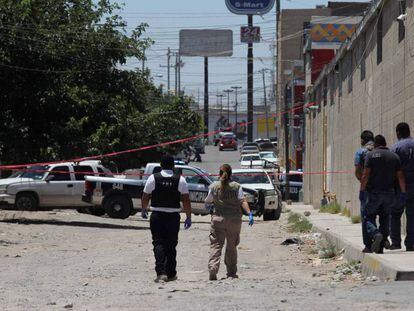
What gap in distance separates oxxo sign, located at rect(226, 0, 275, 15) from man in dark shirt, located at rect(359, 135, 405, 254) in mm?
69350

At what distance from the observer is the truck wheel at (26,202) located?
29.9 meters

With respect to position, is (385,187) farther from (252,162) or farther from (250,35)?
(250,35)

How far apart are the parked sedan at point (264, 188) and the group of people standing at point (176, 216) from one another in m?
18.3

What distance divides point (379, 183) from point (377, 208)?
1.18 ft

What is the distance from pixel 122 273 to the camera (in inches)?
565

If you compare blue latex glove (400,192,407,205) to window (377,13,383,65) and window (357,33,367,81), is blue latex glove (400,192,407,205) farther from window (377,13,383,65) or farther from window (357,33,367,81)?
window (357,33,367,81)

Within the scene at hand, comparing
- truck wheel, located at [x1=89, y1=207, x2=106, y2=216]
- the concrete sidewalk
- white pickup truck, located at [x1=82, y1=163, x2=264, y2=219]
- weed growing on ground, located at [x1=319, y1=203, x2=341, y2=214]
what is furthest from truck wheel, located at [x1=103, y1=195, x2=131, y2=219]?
the concrete sidewalk

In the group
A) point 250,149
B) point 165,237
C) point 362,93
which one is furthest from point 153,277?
point 250,149

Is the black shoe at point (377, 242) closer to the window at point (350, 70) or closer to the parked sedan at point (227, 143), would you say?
the window at point (350, 70)

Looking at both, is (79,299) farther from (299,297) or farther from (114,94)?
(114,94)

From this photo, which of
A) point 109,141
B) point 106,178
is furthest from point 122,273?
point 109,141

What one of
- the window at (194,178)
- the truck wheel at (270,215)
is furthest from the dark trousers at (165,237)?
the truck wheel at (270,215)

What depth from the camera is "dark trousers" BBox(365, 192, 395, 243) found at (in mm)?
12891

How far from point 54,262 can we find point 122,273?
104 inches
